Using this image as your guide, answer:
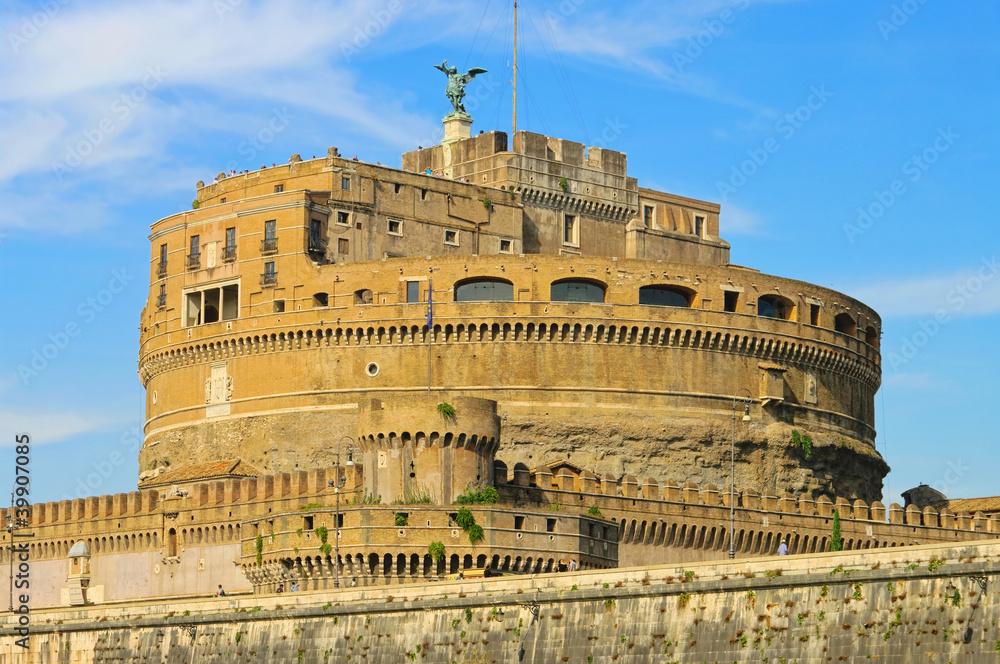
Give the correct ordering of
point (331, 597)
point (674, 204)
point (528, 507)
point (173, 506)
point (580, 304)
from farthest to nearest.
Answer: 1. point (674, 204)
2. point (580, 304)
3. point (173, 506)
4. point (528, 507)
5. point (331, 597)

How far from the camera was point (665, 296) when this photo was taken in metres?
81.1

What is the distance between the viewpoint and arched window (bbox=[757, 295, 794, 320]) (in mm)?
82750

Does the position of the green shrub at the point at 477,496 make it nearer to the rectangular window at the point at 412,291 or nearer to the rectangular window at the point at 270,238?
the rectangular window at the point at 412,291

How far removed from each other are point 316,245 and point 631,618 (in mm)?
41825

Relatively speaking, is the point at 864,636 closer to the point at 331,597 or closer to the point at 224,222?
the point at 331,597

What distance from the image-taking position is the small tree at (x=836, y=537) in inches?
2874

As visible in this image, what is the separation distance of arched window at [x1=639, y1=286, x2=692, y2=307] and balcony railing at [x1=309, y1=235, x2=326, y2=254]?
13728 millimetres

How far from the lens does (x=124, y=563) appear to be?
73.8 metres

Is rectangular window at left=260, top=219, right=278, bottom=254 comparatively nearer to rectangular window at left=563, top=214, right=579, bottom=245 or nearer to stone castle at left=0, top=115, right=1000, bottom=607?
stone castle at left=0, top=115, right=1000, bottom=607

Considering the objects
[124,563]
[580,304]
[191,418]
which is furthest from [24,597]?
[580,304]

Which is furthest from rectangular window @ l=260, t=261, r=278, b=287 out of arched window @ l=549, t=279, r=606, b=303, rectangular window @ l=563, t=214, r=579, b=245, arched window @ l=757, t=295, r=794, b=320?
arched window @ l=757, t=295, r=794, b=320

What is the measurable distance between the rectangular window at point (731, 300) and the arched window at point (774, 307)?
1025 millimetres

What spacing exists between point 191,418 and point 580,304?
1832cm

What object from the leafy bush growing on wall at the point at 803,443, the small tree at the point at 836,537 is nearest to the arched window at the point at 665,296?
the leafy bush growing on wall at the point at 803,443
